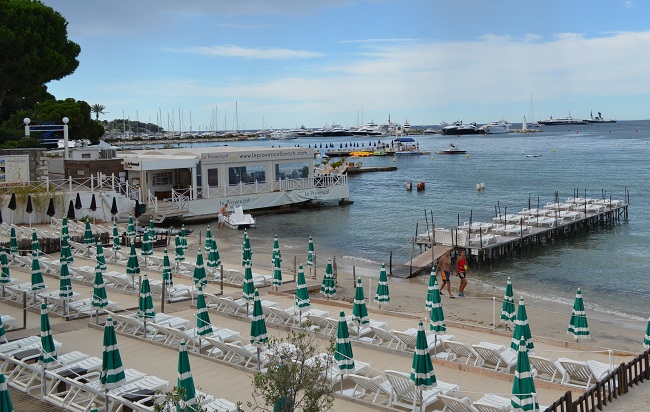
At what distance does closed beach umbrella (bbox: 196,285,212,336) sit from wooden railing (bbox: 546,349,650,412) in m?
6.48

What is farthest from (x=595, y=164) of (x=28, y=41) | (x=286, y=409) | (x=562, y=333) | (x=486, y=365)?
(x=286, y=409)

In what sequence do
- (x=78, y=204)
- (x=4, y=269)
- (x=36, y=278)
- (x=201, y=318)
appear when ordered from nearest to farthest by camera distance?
(x=201, y=318)
(x=36, y=278)
(x=4, y=269)
(x=78, y=204)

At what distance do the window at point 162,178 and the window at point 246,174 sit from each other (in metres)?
3.84

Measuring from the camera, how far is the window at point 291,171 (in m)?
48.8

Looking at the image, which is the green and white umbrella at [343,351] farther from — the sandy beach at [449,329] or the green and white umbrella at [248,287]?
the green and white umbrella at [248,287]

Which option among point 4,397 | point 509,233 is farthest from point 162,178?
point 4,397

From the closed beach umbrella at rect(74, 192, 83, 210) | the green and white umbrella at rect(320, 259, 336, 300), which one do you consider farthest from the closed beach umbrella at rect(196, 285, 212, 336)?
the closed beach umbrella at rect(74, 192, 83, 210)

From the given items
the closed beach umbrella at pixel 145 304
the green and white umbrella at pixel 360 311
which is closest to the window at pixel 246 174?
the closed beach umbrella at pixel 145 304

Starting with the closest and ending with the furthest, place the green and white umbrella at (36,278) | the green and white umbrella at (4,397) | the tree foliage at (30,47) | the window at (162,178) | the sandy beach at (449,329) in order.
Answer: the green and white umbrella at (4,397), the sandy beach at (449,329), the green and white umbrella at (36,278), the window at (162,178), the tree foliage at (30,47)

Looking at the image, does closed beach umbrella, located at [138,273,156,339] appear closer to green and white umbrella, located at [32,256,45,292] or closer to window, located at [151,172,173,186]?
green and white umbrella, located at [32,256,45,292]

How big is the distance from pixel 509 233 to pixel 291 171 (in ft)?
63.5

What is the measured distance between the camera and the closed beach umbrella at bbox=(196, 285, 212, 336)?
13312 millimetres

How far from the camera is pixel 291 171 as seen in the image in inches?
1957

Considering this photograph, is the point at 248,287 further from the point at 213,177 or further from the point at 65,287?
the point at 213,177
